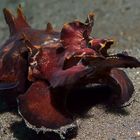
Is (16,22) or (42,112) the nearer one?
(42,112)

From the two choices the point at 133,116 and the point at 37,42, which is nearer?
the point at 133,116

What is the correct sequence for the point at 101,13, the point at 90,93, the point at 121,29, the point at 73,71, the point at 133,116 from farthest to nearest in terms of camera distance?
the point at 101,13 → the point at 121,29 → the point at 90,93 → the point at 133,116 → the point at 73,71

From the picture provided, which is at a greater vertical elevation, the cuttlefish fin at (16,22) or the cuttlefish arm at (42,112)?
the cuttlefish fin at (16,22)

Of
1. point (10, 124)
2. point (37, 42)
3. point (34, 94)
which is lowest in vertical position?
point (10, 124)

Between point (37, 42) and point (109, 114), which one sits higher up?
point (37, 42)

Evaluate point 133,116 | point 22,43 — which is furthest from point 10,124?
point 133,116

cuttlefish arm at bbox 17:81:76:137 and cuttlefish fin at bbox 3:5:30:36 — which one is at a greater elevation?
cuttlefish fin at bbox 3:5:30:36

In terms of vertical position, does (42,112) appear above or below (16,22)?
below

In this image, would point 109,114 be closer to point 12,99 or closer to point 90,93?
point 90,93

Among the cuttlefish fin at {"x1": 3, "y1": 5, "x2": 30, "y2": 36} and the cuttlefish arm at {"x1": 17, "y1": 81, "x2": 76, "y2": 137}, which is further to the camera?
the cuttlefish fin at {"x1": 3, "y1": 5, "x2": 30, "y2": 36}

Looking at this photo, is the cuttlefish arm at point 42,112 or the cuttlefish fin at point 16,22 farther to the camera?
the cuttlefish fin at point 16,22

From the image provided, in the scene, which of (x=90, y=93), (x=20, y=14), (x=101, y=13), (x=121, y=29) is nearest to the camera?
(x=90, y=93)
